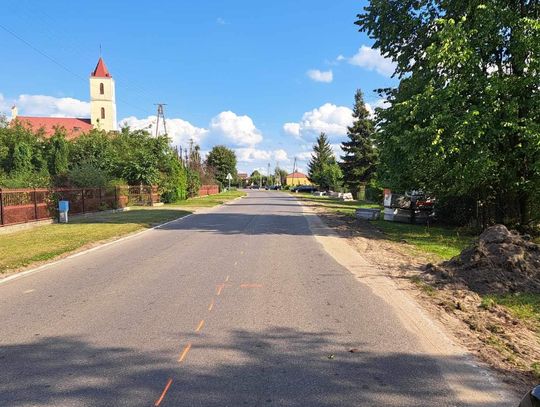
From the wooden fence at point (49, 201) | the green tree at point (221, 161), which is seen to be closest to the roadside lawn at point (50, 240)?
the wooden fence at point (49, 201)

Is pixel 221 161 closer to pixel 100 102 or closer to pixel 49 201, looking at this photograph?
pixel 100 102

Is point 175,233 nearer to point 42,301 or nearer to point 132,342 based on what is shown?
point 42,301

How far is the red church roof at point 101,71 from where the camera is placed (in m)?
113

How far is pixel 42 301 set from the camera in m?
7.43

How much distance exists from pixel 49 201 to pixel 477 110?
17.9 meters

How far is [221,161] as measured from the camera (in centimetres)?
10988

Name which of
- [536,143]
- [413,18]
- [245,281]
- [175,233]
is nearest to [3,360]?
[245,281]

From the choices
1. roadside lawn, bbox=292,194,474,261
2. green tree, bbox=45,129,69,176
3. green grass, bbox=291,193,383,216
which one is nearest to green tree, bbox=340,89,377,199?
green grass, bbox=291,193,383,216

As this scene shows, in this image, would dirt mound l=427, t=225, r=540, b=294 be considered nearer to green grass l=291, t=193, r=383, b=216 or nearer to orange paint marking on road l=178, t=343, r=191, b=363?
orange paint marking on road l=178, t=343, r=191, b=363

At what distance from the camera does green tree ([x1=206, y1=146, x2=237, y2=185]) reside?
108750 millimetres

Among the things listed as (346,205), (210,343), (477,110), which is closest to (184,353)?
(210,343)

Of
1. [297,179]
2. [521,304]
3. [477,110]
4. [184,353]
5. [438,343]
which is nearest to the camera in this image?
[184,353]

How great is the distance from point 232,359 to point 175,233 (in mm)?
13293

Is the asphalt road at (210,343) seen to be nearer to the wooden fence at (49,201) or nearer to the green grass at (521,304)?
the green grass at (521,304)
